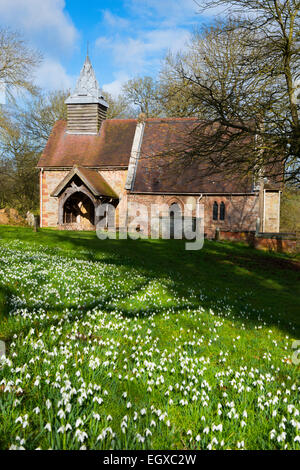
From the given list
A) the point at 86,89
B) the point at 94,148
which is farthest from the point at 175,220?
the point at 86,89

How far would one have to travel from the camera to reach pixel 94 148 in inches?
1613

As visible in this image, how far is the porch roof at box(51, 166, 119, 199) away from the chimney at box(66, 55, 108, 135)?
6.87 metres

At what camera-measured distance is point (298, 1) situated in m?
12.5

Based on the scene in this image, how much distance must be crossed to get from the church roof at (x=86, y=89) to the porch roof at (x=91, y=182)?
30.6 feet

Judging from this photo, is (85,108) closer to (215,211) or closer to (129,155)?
→ (129,155)

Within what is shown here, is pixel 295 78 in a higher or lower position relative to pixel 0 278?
higher

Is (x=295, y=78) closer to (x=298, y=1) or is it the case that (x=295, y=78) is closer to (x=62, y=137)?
(x=298, y=1)

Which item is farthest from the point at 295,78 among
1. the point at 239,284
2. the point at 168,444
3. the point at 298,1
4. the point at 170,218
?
the point at 170,218

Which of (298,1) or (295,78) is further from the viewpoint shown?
(295,78)

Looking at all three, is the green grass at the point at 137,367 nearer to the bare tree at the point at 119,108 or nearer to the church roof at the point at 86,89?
the church roof at the point at 86,89

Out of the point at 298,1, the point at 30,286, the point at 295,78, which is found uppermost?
the point at 298,1

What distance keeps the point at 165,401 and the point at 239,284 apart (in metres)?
13.1

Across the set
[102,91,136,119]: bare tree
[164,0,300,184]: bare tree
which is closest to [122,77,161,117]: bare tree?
[102,91,136,119]: bare tree
